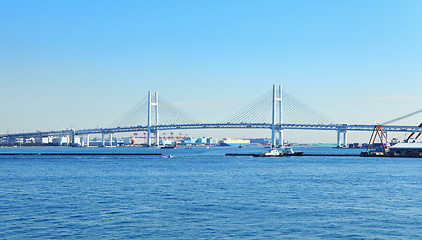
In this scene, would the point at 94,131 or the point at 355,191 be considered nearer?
the point at 355,191

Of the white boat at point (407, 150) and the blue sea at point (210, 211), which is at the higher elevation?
the white boat at point (407, 150)

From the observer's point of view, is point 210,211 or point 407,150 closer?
point 210,211

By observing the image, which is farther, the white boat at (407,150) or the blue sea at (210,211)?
the white boat at (407,150)

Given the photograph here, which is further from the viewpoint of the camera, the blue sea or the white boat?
the white boat

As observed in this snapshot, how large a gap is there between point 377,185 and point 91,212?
2299cm

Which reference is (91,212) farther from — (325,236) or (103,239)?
(325,236)

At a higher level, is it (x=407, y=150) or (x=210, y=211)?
(x=407, y=150)

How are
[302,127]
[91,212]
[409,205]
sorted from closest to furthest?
[91,212]
[409,205]
[302,127]

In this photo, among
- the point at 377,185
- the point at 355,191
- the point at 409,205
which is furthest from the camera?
the point at 377,185

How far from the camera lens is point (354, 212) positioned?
80.2ft

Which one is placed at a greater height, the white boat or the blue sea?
the white boat

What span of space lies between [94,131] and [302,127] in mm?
74159

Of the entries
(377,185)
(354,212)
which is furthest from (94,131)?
(354,212)

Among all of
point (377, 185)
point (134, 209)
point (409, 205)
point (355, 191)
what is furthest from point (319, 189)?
point (134, 209)
